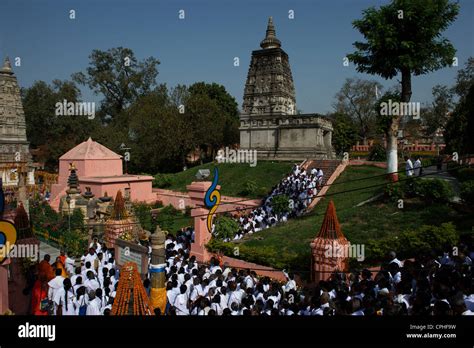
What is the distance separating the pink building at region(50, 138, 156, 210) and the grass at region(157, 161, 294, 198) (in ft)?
9.37

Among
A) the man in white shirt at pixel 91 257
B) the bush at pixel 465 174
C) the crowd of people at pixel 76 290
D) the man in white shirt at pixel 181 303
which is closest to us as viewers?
the crowd of people at pixel 76 290

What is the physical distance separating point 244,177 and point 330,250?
695 inches

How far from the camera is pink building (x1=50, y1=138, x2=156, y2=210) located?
24.8 meters

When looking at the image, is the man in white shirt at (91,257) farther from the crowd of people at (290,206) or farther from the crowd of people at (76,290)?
the crowd of people at (290,206)

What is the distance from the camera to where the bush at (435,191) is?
1403 cm

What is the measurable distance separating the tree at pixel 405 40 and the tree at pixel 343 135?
24.8 metres

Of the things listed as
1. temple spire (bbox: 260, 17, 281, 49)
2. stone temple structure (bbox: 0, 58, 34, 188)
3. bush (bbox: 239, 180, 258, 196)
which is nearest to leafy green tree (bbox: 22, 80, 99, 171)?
stone temple structure (bbox: 0, 58, 34, 188)

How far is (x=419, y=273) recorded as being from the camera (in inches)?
288

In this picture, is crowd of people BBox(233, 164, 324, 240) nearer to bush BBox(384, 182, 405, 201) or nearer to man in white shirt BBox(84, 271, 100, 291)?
bush BBox(384, 182, 405, 201)

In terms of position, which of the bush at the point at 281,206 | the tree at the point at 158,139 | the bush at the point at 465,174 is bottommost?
the bush at the point at 281,206

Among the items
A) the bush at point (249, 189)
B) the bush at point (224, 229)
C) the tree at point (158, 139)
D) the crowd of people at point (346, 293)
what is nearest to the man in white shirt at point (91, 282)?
the crowd of people at point (346, 293)

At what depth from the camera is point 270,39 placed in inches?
1405

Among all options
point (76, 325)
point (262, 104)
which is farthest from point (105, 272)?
point (262, 104)

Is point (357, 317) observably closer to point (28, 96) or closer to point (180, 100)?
point (180, 100)
